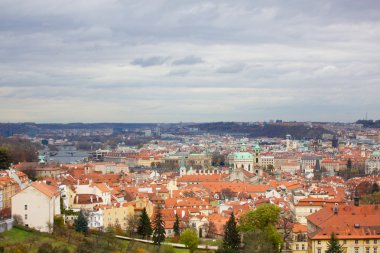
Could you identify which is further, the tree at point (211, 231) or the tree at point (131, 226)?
the tree at point (211, 231)

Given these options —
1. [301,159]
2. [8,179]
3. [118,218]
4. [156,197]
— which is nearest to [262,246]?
[118,218]

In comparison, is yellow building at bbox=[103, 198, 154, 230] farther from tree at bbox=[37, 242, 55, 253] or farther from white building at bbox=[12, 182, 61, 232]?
tree at bbox=[37, 242, 55, 253]

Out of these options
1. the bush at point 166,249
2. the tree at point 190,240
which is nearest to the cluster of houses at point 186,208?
the tree at point 190,240

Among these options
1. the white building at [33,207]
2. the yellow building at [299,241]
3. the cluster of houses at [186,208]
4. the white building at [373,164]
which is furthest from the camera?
the white building at [373,164]

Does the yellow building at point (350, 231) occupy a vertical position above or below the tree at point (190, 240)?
above

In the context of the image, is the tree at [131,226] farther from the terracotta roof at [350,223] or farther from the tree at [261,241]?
the terracotta roof at [350,223]

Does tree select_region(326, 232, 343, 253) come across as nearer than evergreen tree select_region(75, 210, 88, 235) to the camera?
Yes

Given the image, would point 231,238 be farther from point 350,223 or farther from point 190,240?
point 350,223

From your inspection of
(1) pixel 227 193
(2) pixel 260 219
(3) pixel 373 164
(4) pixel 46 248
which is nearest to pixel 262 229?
(2) pixel 260 219

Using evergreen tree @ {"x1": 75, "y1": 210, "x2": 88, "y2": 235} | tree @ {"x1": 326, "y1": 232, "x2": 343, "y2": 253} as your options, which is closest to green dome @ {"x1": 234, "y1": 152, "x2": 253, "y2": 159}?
evergreen tree @ {"x1": 75, "y1": 210, "x2": 88, "y2": 235}

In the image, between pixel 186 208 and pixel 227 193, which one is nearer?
pixel 186 208

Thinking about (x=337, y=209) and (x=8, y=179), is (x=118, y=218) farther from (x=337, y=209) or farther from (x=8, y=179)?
(x=337, y=209)
